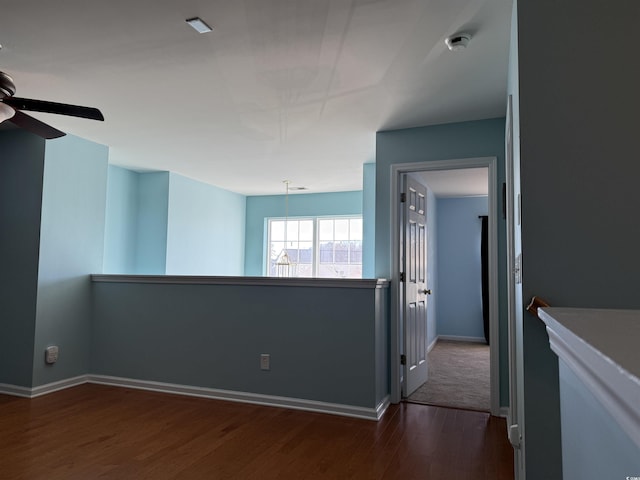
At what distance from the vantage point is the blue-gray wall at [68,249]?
156 inches

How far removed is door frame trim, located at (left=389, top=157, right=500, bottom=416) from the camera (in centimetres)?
353

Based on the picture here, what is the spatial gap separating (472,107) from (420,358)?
245 centimetres

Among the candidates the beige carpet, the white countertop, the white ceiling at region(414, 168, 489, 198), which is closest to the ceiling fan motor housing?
the white countertop

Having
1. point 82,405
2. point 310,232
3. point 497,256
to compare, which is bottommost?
point 82,405

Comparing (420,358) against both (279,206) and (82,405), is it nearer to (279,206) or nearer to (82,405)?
(82,405)

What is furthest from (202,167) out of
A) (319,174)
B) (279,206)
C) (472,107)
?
(472,107)

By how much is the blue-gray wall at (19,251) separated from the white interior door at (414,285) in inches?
132

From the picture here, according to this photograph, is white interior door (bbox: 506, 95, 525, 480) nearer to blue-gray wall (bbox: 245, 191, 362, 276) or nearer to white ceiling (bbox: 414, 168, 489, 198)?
white ceiling (bbox: 414, 168, 489, 198)

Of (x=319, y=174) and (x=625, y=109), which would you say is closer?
(x=625, y=109)

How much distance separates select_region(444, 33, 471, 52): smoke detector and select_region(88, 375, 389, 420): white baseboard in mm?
2597

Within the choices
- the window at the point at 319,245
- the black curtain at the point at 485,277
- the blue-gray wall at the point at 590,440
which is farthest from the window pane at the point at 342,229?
the blue-gray wall at the point at 590,440

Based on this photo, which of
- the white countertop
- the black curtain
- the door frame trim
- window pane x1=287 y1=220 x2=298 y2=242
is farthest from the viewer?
window pane x1=287 y1=220 x2=298 y2=242

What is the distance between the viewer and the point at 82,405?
142 inches

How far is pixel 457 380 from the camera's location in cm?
465
